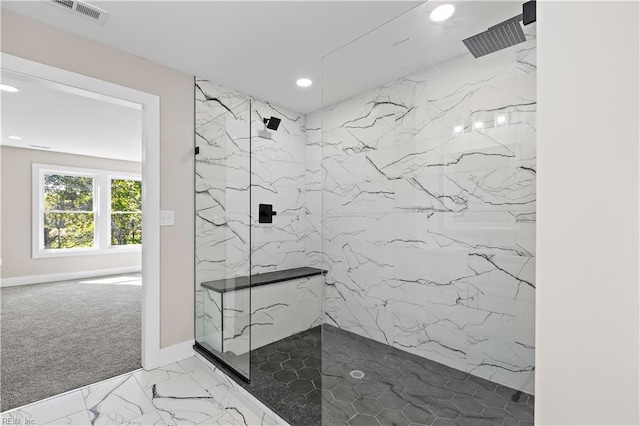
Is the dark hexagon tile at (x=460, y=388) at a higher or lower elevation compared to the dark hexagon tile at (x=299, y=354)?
higher

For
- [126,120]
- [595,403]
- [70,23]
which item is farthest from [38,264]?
[595,403]

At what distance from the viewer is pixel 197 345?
2.55 meters

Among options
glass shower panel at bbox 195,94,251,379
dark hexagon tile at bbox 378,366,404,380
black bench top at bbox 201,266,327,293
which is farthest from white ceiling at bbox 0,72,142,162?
dark hexagon tile at bbox 378,366,404,380

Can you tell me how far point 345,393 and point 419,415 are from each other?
15.6 inches

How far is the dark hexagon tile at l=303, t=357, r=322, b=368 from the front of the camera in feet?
7.55

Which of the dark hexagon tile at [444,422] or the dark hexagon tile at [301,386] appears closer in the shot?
the dark hexagon tile at [444,422]

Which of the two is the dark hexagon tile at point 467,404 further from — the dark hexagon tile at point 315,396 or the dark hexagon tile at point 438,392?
the dark hexagon tile at point 315,396

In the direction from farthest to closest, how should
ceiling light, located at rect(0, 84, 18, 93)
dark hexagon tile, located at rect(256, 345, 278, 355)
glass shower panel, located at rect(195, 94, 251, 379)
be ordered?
ceiling light, located at rect(0, 84, 18, 93), dark hexagon tile, located at rect(256, 345, 278, 355), glass shower panel, located at rect(195, 94, 251, 379)

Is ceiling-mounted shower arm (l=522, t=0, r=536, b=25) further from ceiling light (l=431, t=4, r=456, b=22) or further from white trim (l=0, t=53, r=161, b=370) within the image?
white trim (l=0, t=53, r=161, b=370)

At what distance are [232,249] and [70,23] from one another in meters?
1.77

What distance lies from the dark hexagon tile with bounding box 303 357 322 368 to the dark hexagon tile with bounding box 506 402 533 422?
1342 millimetres

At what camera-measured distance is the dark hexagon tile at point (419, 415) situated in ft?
4.53

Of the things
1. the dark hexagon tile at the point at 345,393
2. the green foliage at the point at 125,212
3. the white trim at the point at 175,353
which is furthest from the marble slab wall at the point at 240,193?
the green foliage at the point at 125,212

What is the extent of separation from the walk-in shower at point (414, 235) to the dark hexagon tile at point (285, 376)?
1 centimetres
